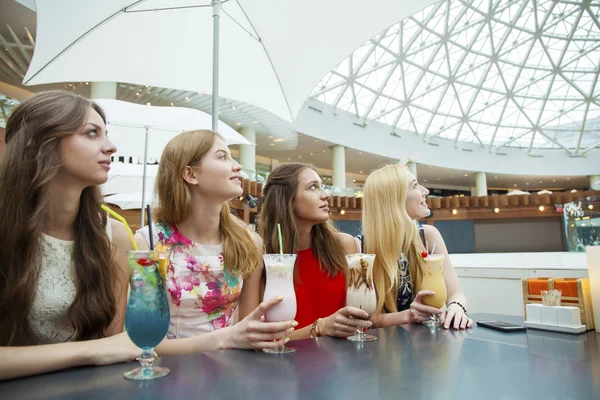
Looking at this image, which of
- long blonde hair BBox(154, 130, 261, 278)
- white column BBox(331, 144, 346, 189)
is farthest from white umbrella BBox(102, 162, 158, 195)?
white column BBox(331, 144, 346, 189)

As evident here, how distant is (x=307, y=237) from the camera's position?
2.22m

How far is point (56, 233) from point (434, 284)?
1392 mm

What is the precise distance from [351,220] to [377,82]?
7615 mm

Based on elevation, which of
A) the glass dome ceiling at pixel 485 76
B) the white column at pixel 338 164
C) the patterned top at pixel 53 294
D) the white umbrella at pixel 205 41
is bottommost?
the patterned top at pixel 53 294

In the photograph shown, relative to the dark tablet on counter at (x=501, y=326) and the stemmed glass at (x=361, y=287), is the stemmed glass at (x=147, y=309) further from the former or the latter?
the dark tablet on counter at (x=501, y=326)

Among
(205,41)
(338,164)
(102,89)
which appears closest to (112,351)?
(205,41)

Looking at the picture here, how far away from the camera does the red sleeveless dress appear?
203 cm

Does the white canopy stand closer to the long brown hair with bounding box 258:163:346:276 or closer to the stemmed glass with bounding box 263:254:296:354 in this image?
the long brown hair with bounding box 258:163:346:276

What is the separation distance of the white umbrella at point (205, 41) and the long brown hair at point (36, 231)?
2016 millimetres

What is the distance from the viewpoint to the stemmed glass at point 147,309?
924mm

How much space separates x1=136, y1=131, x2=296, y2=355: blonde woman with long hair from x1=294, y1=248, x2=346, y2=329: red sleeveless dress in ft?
0.96

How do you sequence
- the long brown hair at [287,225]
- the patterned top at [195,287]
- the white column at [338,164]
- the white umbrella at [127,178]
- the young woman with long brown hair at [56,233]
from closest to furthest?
the young woman with long brown hair at [56,233] → the patterned top at [195,287] → the long brown hair at [287,225] → the white umbrella at [127,178] → the white column at [338,164]

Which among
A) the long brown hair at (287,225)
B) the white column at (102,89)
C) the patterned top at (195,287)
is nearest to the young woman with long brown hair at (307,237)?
the long brown hair at (287,225)

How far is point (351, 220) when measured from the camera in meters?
19.2
